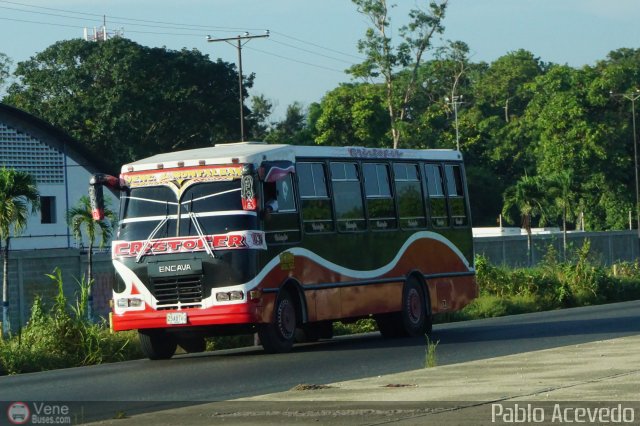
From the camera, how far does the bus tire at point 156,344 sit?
2069cm

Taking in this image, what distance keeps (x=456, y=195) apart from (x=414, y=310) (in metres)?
3.26

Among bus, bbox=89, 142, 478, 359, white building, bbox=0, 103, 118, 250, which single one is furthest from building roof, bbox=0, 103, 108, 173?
bus, bbox=89, 142, 478, 359

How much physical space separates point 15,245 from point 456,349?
160 feet

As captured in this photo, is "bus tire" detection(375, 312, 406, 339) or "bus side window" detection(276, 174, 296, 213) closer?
"bus side window" detection(276, 174, 296, 213)

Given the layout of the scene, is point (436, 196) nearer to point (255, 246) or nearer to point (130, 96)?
point (255, 246)

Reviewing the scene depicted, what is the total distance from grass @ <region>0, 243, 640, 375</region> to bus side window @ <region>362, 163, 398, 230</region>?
2594 mm

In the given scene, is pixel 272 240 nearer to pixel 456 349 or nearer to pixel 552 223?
pixel 456 349

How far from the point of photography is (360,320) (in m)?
28.2

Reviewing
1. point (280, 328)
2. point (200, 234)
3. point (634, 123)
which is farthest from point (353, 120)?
point (200, 234)

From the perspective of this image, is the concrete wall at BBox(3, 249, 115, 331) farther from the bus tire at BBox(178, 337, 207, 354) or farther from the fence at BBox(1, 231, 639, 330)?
the bus tire at BBox(178, 337, 207, 354)

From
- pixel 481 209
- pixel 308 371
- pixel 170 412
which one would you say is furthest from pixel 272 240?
pixel 481 209

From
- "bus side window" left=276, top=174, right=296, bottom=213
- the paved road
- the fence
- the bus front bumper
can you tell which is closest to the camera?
the paved road

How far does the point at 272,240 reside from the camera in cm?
2028

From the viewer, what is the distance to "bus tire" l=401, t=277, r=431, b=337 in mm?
23719
